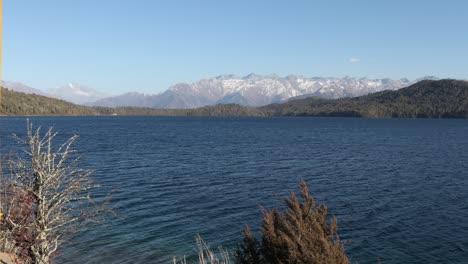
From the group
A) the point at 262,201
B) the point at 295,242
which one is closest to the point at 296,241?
the point at 295,242

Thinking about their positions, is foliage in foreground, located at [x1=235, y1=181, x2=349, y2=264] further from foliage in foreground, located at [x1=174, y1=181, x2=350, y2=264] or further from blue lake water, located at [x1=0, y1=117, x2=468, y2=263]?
blue lake water, located at [x1=0, y1=117, x2=468, y2=263]

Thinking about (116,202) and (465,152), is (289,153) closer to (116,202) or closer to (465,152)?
(465,152)

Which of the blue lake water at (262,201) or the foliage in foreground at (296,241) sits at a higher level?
the foliage in foreground at (296,241)

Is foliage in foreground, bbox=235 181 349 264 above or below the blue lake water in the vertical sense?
above

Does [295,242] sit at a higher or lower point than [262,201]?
higher

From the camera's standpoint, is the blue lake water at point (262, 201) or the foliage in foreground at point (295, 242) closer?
the foliage in foreground at point (295, 242)

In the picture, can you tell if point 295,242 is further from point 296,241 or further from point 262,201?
point 262,201

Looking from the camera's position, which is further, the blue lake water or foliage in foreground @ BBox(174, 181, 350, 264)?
the blue lake water

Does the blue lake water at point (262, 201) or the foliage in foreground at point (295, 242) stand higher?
the foliage in foreground at point (295, 242)

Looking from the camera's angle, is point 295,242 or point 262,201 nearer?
point 295,242

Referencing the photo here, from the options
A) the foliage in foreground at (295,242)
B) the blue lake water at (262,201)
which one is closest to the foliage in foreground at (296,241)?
the foliage in foreground at (295,242)

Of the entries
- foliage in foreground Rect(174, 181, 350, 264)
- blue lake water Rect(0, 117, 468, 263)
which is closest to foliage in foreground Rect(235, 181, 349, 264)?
foliage in foreground Rect(174, 181, 350, 264)

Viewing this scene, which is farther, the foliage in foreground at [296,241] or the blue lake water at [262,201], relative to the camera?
the blue lake water at [262,201]

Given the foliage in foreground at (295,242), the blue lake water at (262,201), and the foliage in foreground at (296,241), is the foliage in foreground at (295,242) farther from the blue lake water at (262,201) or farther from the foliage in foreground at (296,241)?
the blue lake water at (262,201)
